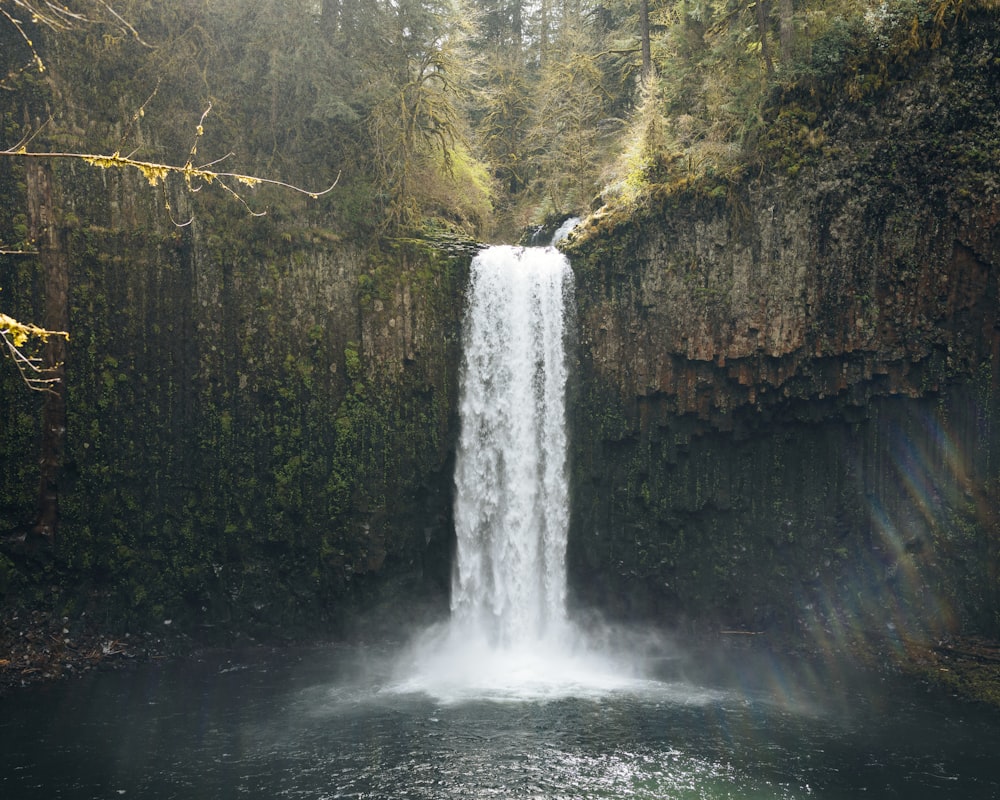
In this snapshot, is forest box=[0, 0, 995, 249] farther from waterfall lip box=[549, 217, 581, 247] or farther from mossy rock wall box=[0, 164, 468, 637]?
mossy rock wall box=[0, 164, 468, 637]

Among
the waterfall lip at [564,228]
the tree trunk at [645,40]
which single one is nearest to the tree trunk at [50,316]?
the waterfall lip at [564,228]

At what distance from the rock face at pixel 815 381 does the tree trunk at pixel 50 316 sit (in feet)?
34.6

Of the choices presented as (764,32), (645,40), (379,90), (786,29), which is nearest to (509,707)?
(379,90)

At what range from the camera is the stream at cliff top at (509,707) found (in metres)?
11.4

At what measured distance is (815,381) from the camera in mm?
16703

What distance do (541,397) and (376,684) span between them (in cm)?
692

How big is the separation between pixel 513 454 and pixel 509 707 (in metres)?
5.80

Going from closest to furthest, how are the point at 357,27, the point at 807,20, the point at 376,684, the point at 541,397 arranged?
1. the point at 376,684
2. the point at 807,20
3. the point at 541,397
4. the point at 357,27

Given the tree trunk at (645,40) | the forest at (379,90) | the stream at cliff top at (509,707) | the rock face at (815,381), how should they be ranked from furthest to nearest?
the tree trunk at (645,40), the forest at (379,90), the rock face at (815,381), the stream at cliff top at (509,707)

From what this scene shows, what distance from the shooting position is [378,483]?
18438 millimetres

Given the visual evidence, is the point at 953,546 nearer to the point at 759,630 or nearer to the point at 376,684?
the point at 759,630

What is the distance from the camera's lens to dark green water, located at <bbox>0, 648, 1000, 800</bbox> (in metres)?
11.2

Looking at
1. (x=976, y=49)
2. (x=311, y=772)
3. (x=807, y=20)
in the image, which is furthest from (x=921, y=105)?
(x=311, y=772)

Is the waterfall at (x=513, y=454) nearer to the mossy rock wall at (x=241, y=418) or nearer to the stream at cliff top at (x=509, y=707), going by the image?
the stream at cliff top at (x=509, y=707)
